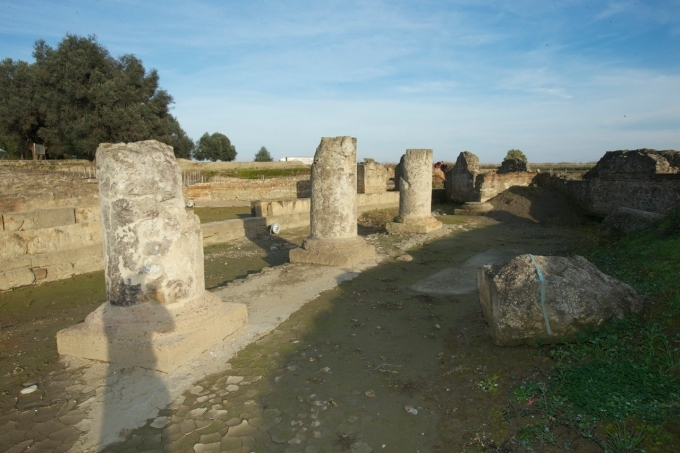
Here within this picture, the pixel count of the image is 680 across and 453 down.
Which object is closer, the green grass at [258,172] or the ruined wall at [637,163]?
the ruined wall at [637,163]

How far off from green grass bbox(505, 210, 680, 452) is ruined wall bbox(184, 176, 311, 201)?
2074 cm

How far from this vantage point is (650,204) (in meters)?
13.6

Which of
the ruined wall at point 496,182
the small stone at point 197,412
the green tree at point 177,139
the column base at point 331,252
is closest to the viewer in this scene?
the small stone at point 197,412

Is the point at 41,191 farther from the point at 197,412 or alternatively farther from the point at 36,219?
the point at 197,412

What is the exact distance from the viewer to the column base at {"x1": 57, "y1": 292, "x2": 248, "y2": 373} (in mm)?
3746

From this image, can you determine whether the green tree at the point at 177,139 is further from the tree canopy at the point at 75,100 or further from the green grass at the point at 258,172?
the green grass at the point at 258,172

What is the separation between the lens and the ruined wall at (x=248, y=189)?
75.2ft

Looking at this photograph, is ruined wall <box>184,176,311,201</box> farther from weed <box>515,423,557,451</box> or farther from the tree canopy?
weed <box>515,423,557,451</box>

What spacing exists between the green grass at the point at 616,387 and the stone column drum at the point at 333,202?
4625 millimetres

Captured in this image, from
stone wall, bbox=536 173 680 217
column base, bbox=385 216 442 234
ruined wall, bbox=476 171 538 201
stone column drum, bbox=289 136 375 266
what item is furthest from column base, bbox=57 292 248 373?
ruined wall, bbox=476 171 538 201

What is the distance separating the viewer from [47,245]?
8297 millimetres

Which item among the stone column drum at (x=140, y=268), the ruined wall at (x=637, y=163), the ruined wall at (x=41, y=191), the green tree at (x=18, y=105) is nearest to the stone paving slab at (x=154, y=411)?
the stone column drum at (x=140, y=268)

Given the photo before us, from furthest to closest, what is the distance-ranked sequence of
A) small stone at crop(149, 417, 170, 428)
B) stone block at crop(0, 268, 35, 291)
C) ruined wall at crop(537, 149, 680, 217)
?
ruined wall at crop(537, 149, 680, 217), stone block at crop(0, 268, 35, 291), small stone at crop(149, 417, 170, 428)

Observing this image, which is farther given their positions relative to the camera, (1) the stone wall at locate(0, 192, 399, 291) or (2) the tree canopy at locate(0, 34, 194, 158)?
(2) the tree canopy at locate(0, 34, 194, 158)
